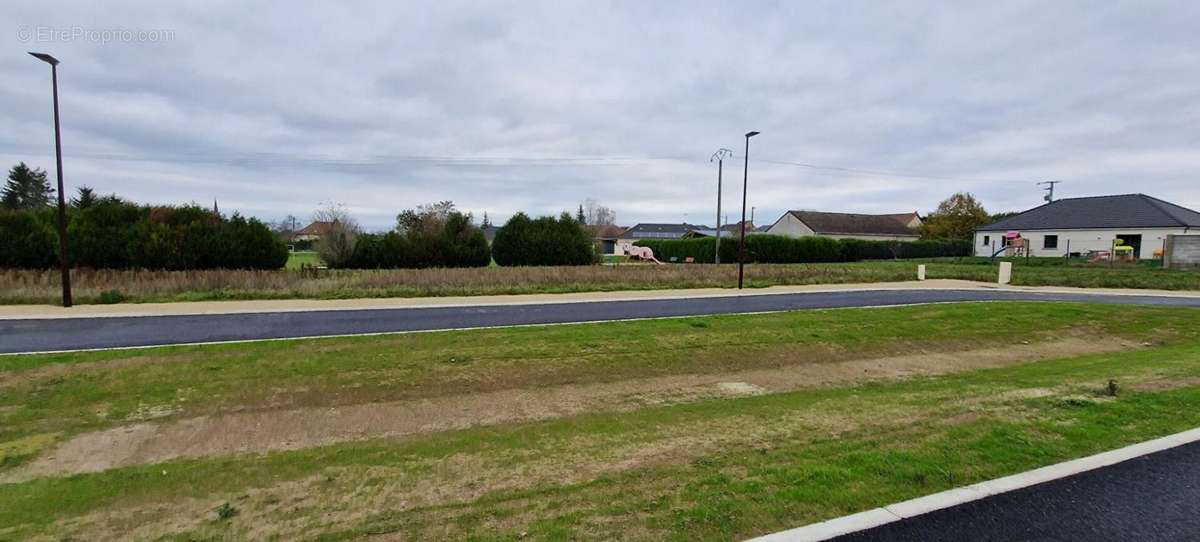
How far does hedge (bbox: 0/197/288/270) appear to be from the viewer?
22000mm

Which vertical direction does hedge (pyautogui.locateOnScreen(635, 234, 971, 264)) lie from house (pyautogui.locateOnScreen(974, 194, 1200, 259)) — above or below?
below

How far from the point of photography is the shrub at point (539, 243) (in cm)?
3369

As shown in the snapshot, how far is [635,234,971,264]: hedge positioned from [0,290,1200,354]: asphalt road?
2713 centimetres

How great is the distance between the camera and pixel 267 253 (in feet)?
84.2

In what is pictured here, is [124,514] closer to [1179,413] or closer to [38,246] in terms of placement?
[1179,413]

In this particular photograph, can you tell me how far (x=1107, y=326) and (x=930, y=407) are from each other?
423 inches

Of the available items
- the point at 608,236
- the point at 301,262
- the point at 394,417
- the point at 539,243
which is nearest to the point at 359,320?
the point at 394,417

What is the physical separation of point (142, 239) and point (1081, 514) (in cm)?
3009

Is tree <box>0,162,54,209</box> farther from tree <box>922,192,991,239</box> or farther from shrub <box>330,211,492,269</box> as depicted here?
tree <box>922,192,991,239</box>

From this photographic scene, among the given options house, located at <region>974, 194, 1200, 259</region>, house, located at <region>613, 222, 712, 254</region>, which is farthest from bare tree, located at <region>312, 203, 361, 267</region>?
house, located at <region>613, 222, 712, 254</region>

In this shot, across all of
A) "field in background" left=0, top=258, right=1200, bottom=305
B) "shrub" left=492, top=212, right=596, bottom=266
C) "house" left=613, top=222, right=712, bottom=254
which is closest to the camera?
"field in background" left=0, top=258, right=1200, bottom=305

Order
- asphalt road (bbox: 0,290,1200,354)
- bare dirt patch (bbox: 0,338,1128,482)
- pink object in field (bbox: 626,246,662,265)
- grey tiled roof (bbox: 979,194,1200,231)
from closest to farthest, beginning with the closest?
bare dirt patch (bbox: 0,338,1128,482), asphalt road (bbox: 0,290,1200,354), grey tiled roof (bbox: 979,194,1200,231), pink object in field (bbox: 626,246,662,265)

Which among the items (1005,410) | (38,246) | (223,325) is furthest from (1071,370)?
(38,246)

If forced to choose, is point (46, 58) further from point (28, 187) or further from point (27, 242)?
point (28, 187)
